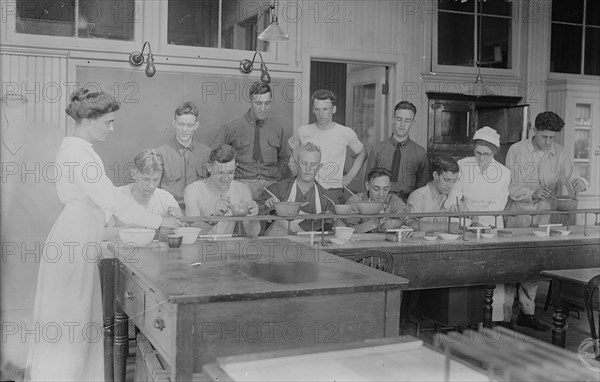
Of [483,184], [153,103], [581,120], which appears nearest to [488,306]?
[483,184]

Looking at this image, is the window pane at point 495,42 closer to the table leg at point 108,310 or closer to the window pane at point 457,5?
the window pane at point 457,5

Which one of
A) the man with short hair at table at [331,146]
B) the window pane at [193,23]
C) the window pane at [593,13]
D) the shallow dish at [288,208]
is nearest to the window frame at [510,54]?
the window pane at [593,13]

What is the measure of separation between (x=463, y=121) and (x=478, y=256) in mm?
2840

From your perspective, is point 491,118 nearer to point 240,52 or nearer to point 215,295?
point 240,52

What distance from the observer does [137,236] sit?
11.7ft

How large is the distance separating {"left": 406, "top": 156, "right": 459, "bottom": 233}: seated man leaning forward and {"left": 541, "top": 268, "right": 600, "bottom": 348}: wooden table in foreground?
1139mm

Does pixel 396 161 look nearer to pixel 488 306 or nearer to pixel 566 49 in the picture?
pixel 488 306

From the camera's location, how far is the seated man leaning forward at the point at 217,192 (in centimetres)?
499

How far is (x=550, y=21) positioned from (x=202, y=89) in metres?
4.10

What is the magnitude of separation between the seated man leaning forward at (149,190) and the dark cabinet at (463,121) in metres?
2.90

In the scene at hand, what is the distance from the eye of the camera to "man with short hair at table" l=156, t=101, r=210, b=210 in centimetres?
568

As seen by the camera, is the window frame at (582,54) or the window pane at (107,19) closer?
the window pane at (107,19)

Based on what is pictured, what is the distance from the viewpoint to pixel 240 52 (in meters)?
6.12

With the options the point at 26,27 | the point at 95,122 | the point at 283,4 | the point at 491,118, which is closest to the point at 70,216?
the point at 95,122
